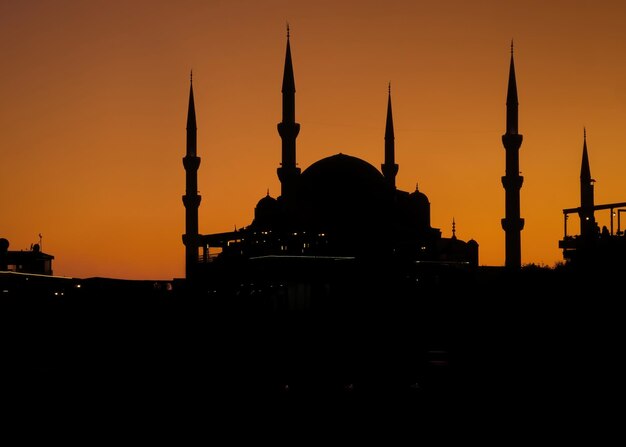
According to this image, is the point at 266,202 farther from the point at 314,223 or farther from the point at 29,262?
the point at 29,262

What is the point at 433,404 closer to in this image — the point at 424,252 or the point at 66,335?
the point at 66,335

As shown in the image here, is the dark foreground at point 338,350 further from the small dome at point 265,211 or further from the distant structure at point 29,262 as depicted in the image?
the distant structure at point 29,262

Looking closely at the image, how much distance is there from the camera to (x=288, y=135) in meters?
38.9

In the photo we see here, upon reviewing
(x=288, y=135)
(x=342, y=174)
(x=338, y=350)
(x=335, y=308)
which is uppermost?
(x=288, y=135)

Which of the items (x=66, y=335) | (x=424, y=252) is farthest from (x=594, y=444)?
(x=424, y=252)

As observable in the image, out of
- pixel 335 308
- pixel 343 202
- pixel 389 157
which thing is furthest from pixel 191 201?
pixel 389 157

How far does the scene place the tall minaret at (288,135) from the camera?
39.0 metres

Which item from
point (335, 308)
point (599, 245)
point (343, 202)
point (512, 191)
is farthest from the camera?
point (343, 202)

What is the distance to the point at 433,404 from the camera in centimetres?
1956

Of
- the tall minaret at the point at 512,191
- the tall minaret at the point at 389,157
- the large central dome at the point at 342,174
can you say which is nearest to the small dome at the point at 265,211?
the large central dome at the point at 342,174

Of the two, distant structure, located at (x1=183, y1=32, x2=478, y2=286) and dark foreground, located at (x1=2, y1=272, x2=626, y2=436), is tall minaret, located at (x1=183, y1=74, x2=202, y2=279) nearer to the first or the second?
distant structure, located at (x1=183, y1=32, x2=478, y2=286)

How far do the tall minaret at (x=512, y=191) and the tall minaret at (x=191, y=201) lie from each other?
1339cm

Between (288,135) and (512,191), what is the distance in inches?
373

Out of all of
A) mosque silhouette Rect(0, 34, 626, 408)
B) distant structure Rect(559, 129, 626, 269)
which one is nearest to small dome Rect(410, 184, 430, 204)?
mosque silhouette Rect(0, 34, 626, 408)
